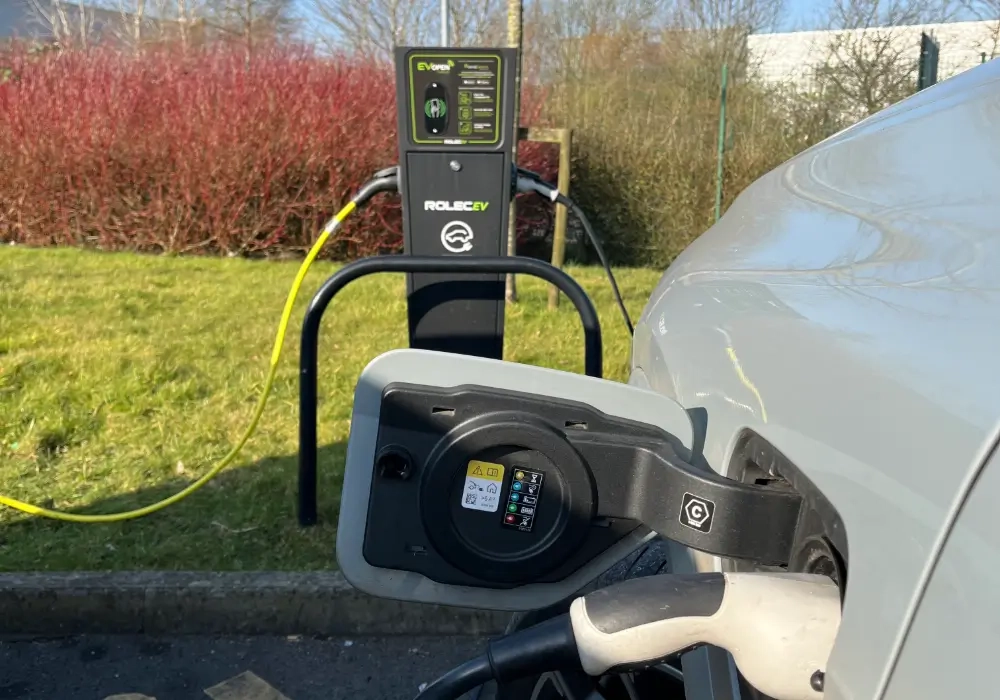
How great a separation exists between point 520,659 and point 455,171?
7.39 feet

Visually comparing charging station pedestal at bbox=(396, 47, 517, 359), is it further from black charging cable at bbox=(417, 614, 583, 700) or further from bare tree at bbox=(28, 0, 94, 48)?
bare tree at bbox=(28, 0, 94, 48)

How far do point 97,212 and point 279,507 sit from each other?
23.3 ft

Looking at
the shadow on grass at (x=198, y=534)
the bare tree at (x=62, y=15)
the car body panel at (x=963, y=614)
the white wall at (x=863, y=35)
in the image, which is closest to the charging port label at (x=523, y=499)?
the car body panel at (x=963, y=614)

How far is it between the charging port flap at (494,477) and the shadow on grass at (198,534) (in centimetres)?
179

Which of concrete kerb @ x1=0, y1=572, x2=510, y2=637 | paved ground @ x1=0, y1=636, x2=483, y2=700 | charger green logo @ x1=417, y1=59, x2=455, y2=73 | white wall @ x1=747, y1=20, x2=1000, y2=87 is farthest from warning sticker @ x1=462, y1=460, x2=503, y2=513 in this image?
white wall @ x1=747, y1=20, x2=1000, y2=87

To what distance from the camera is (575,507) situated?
138 cm

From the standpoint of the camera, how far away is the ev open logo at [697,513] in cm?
118

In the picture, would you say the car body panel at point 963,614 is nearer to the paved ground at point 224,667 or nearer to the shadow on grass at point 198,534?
the paved ground at point 224,667

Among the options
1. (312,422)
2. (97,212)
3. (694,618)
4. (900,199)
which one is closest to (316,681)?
(312,422)

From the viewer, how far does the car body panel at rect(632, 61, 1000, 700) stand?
2.55 feet

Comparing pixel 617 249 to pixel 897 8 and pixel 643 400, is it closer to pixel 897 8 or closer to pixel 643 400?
pixel 897 8

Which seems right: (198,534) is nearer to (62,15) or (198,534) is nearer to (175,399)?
(175,399)

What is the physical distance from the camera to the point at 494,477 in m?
1.39

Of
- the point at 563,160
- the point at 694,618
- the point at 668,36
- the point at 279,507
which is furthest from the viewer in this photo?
the point at 668,36
